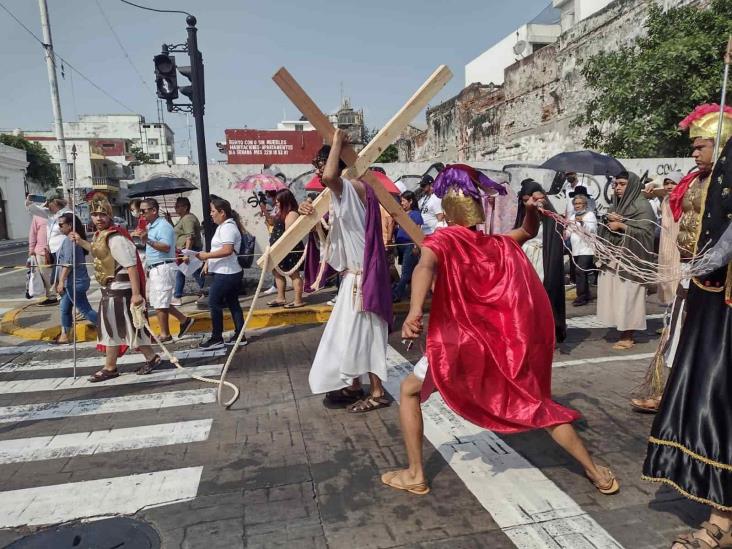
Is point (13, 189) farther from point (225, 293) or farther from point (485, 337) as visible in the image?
point (485, 337)

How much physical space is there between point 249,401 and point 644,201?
491cm

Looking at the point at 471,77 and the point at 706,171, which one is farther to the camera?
the point at 471,77

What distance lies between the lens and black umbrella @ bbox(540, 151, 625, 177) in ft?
27.5

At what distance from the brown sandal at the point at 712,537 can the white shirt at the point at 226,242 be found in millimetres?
5141

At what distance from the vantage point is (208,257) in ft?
19.5

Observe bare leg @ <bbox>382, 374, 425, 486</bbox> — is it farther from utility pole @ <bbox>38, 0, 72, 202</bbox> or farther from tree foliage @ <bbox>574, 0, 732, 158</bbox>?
utility pole @ <bbox>38, 0, 72, 202</bbox>

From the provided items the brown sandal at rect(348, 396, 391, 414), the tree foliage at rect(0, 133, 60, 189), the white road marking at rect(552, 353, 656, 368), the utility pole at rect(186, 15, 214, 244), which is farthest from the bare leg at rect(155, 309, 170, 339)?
the tree foliage at rect(0, 133, 60, 189)

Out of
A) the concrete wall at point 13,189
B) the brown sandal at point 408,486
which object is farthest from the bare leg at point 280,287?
the concrete wall at point 13,189

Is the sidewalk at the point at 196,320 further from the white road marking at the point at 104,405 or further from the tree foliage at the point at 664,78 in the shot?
the tree foliage at the point at 664,78

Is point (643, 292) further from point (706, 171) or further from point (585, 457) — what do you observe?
point (585, 457)

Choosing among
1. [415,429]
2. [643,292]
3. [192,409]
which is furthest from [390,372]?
[643,292]

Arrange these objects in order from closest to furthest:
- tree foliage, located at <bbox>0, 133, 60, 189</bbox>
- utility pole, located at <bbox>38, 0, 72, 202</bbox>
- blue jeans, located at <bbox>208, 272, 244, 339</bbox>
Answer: blue jeans, located at <bbox>208, 272, 244, 339</bbox> → utility pole, located at <bbox>38, 0, 72, 202</bbox> → tree foliage, located at <bbox>0, 133, 60, 189</bbox>

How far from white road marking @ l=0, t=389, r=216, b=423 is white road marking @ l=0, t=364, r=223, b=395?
0.44m

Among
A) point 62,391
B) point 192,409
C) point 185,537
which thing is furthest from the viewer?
point 62,391
